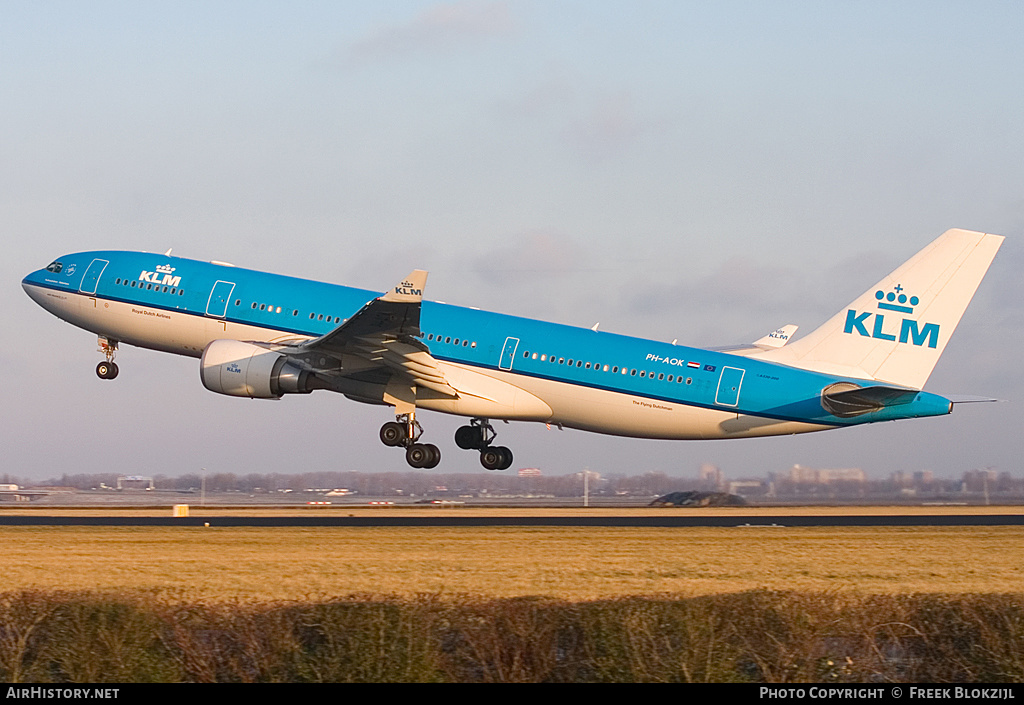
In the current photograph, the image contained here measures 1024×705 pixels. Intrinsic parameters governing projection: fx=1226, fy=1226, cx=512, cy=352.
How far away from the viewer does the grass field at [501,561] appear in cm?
2453

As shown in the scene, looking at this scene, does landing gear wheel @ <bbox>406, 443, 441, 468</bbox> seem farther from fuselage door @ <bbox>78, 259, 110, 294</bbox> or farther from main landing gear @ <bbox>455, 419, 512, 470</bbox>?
fuselage door @ <bbox>78, 259, 110, 294</bbox>

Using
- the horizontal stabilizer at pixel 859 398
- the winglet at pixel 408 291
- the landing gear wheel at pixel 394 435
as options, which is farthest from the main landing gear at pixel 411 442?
the horizontal stabilizer at pixel 859 398

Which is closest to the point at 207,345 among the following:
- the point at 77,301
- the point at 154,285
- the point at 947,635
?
the point at 154,285

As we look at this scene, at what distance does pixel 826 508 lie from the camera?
2383 inches

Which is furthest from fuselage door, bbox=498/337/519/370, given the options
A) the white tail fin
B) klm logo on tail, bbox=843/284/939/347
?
klm logo on tail, bbox=843/284/939/347

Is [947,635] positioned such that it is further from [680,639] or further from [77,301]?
[77,301]

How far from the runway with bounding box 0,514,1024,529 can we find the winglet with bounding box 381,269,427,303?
7766 millimetres

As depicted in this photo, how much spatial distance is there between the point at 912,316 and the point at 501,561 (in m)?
20.2

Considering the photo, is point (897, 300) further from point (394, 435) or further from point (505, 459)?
point (394, 435)

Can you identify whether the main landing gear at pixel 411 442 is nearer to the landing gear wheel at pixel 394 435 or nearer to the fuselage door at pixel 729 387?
the landing gear wheel at pixel 394 435

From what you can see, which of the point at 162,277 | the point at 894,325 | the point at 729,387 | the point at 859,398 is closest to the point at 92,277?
the point at 162,277

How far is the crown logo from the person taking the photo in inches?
1663

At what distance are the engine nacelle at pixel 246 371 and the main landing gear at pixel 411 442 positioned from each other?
4191 millimetres

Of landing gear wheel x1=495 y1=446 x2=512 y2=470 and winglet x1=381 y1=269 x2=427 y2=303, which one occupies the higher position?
winglet x1=381 y1=269 x2=427 y2=303
